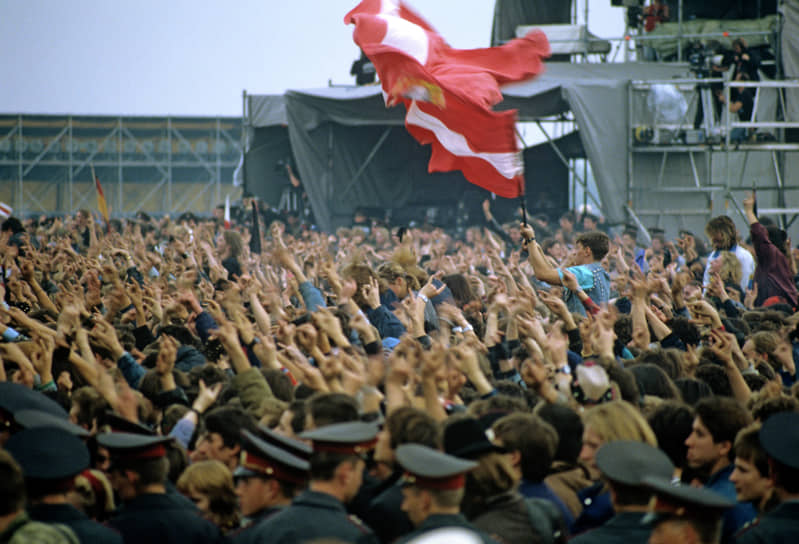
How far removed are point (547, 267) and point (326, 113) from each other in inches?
499

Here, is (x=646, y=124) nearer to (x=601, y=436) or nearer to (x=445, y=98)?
(x=445, y=98)

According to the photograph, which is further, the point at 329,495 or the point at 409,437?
the point at 409,437

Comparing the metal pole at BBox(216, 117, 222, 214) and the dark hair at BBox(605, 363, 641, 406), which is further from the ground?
Result: the metal pole at BBox(216, 117, 222, 214)

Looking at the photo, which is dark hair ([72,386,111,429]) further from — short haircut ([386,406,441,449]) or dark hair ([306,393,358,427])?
short haircut ([386,406,441,449])

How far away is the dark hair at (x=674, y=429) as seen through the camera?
14.9 ft

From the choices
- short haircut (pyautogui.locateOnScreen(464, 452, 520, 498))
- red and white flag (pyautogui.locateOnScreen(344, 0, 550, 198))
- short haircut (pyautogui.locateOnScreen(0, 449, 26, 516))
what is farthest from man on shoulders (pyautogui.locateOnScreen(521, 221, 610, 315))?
short haircut (pyautogui.locateOnScreen(0, 449, 26, 516))

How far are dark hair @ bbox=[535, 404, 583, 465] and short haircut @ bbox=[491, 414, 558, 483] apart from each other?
33cm

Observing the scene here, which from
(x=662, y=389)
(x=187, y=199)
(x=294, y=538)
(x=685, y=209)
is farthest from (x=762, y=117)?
(x=187, y=199)

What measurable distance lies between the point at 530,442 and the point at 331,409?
2.78 ft

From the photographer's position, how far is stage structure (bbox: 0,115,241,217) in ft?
154

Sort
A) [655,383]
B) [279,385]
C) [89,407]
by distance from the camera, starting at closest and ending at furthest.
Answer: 1. [89,407]
2. [655,383]
3. [279,385]

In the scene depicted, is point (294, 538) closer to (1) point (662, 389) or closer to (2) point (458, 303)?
(1) point (662, 389)

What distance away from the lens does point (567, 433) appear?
4.43 metres

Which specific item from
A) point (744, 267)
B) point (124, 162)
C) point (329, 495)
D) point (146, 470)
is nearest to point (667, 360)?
point (329, 495)
